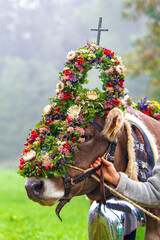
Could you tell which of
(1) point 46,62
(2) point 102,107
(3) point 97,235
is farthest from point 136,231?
(1) point 46,62

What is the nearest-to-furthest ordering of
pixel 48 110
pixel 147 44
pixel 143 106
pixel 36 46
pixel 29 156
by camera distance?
pixel 29 156 → pixel 48 110 → pixel 143 106 → pixel 147 44 → pixel 36 46

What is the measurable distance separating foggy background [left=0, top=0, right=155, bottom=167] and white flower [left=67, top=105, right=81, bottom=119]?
37538 mm

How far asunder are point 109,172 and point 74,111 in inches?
25.8

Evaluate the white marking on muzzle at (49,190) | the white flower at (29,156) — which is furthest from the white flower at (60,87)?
the white marking on muzzle at (49,190)

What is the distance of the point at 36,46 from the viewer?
63000 mm

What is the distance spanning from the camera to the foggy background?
1921 inches

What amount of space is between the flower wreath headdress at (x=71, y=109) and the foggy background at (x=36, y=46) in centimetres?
3723

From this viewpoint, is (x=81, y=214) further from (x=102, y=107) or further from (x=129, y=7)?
(x=102, y=107)

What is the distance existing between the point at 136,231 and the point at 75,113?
1.47 metres

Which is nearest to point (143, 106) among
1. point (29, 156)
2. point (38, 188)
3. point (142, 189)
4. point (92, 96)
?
point (92, 96)

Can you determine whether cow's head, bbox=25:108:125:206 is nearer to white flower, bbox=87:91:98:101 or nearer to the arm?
white flower, bbox=87:91:98:101

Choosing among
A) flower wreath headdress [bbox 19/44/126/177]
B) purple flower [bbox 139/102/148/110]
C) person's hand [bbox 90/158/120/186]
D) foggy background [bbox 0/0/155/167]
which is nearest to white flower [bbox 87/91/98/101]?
flower wreath headdress [bbox 19/44/126/177]

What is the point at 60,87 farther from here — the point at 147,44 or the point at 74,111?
the point at 147,44

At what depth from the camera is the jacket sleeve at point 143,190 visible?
10.7 feet
